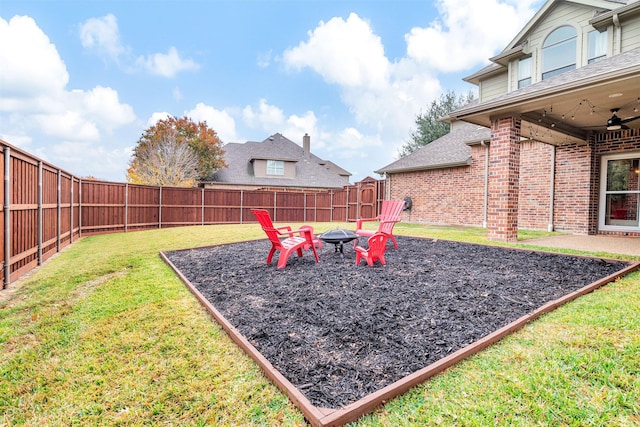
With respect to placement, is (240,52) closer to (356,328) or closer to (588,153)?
(588,153)

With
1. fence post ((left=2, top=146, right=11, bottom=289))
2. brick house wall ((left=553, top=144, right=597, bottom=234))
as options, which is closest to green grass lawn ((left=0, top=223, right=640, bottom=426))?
fence post ((left=2, top=146, right=11, bottom=289))

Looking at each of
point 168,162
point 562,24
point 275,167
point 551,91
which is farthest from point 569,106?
point 168,162

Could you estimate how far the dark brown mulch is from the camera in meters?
2.17

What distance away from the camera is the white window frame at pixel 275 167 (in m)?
23.9

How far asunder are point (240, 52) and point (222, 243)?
1280cm

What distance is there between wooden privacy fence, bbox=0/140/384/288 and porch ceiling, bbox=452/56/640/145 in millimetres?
7987

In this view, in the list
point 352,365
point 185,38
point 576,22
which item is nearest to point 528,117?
point 576,22

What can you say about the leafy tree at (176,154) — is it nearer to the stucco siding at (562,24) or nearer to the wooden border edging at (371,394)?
the stucco siding at (562,24)

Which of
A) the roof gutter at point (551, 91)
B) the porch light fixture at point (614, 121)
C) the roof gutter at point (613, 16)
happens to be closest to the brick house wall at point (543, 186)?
the porch light fixture at point (614, 121)

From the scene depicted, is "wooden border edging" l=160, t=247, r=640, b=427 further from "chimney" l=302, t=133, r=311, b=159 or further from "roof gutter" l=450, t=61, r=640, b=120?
"chimney" l=302, t=133, r=311, b=159

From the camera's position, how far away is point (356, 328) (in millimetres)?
2738

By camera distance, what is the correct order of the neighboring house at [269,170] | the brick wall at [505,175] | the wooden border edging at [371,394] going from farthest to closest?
the neighboring house at [269,170]
the brick wall at [505,175]
the wooden border edging at [371,394]

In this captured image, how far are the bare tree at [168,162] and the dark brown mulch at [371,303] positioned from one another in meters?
17.0

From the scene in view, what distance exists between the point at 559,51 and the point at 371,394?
11.8 meters
